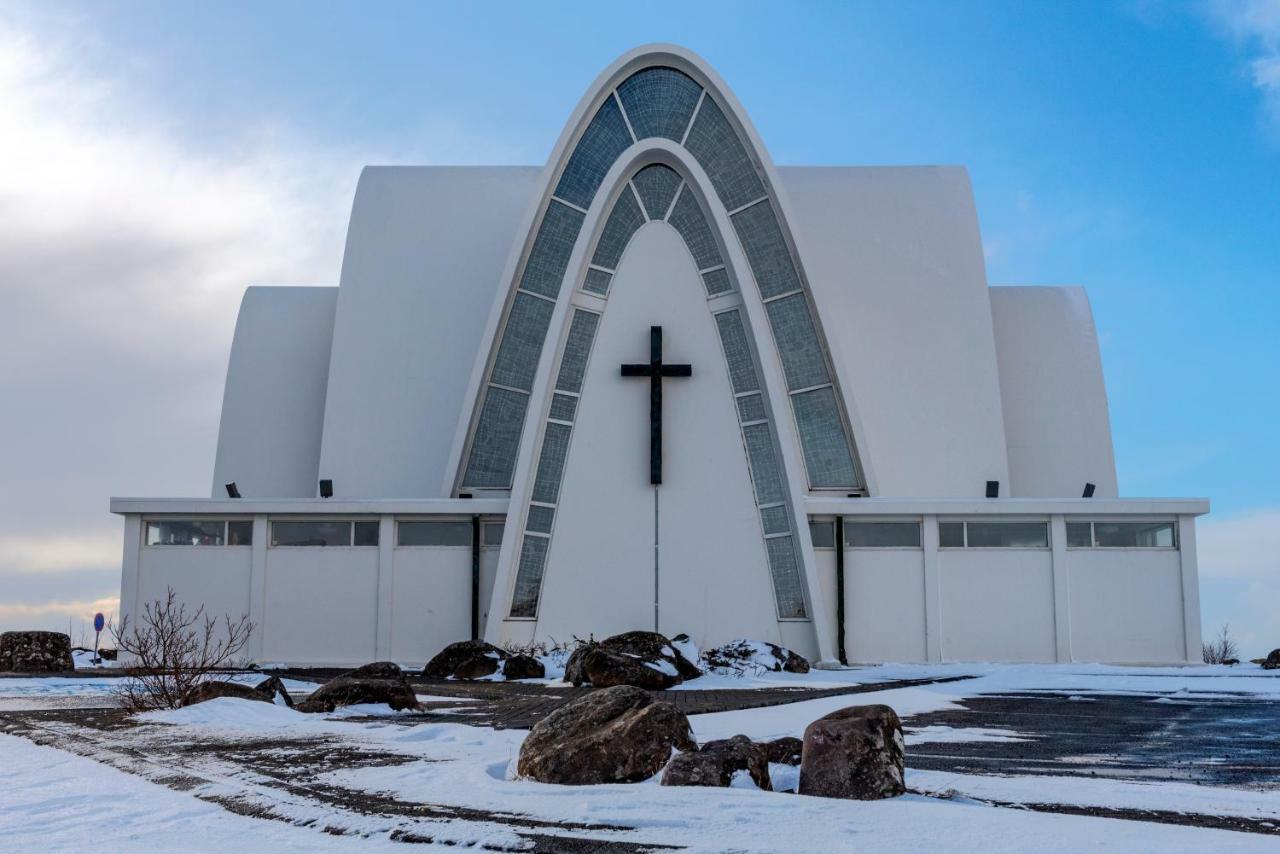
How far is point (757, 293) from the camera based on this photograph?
72.2 ft

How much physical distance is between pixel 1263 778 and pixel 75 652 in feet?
80.0

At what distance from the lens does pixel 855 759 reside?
6.13m

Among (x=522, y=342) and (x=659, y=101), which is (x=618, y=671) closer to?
(x=522, y=342)

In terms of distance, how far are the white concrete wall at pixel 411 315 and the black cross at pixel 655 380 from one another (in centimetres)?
345

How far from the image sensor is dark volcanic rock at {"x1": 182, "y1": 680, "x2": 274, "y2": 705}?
1122 cm

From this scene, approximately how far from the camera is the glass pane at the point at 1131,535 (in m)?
20.8

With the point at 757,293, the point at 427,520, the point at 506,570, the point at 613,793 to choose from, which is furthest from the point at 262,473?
the point at 613,793

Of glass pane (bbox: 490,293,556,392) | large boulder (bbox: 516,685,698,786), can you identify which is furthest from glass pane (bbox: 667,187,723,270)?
large boulder (bbox: 516,685,698,786)

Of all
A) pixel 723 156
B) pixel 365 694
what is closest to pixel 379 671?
pixel 365 694

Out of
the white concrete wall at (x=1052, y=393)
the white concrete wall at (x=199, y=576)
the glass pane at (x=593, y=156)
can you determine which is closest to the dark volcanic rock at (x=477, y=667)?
the white concrete wall at (x=199, y=576)

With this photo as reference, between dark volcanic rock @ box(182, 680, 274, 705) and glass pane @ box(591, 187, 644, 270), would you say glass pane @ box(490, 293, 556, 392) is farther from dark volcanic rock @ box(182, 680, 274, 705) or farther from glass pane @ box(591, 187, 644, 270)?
dark volcanic rock @ box(182, 680, 274, 705)

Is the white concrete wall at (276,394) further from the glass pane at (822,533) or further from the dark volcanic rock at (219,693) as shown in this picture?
the dark volcanic rock at (219,693)

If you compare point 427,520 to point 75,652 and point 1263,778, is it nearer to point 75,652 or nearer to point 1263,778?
point 75,652

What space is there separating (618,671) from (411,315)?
1222 cm
